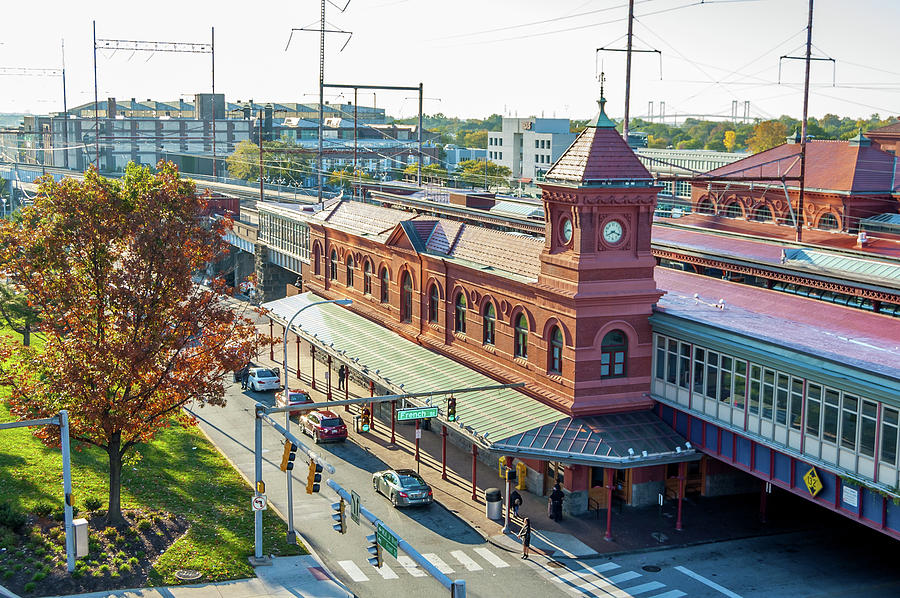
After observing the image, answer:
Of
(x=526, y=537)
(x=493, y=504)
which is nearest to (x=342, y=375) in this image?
(x=493, y=504)

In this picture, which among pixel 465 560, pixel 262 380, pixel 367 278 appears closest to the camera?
pixel 465 560

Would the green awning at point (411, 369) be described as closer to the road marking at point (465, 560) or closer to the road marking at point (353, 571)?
the road marking at point (465, 560)

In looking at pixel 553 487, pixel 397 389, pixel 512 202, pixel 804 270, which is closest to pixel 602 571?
pixel 553 487

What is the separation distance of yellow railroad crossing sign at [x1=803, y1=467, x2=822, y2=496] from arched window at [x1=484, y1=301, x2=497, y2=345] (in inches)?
699

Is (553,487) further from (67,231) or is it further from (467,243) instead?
(67,231)

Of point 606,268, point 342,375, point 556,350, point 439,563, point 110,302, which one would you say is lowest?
point 439,563

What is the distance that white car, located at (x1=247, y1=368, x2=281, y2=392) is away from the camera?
5850cm

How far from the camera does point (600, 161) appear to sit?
38875 millimetres

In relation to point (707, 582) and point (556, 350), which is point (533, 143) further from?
point (707, 582)

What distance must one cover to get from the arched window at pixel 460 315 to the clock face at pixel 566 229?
9.53 m

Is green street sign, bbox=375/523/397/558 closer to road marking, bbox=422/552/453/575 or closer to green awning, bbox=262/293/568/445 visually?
road marking, bbox=422/552/453/575

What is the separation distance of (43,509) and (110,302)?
25.1 feet

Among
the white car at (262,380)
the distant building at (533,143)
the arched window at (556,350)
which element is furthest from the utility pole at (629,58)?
the distant building at (533,143)

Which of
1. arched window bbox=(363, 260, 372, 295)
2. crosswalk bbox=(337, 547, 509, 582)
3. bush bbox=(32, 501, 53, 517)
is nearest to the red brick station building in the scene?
crosswalk bbox=(337, 547, 509, 582)
